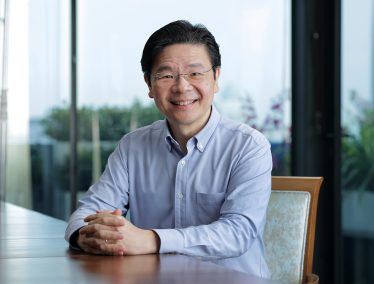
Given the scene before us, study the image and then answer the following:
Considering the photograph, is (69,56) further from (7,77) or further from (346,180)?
(346,180)

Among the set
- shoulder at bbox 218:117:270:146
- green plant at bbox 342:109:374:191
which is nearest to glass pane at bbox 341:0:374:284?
green plant at bbox 342:109:374:191

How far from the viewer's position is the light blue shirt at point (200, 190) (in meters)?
2.12

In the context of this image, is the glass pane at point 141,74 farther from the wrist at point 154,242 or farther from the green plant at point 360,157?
the wrist at point 154,242

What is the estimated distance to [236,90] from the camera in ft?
14.7

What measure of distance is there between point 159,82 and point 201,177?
31 cm

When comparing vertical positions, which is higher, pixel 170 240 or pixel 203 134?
pixel 203 134

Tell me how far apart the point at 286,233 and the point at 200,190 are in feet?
0.98

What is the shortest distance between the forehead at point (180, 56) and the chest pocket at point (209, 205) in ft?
1.29

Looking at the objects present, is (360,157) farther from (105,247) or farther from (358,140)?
(105,247)

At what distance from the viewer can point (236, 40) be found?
448 cm

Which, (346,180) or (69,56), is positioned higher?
(69,56)

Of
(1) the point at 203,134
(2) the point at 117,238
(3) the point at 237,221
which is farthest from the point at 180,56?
(2) the point at 117,238

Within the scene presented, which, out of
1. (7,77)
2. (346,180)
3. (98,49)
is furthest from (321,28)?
(7,77)

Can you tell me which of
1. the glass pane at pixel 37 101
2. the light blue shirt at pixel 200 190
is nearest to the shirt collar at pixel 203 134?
the light blue shirt at pixel 200 190
